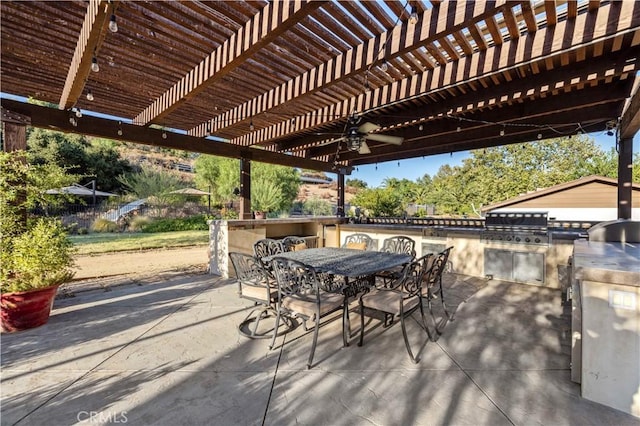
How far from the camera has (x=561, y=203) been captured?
9391 mm

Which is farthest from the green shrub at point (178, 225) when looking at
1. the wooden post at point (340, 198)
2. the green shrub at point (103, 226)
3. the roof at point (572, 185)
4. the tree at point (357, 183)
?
the tree at point (357, 183)

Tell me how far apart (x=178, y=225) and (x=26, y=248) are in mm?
11137

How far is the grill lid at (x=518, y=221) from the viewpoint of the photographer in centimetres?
462

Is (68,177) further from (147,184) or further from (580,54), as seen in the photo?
(147,184)

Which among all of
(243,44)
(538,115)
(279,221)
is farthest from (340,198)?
(243,44)

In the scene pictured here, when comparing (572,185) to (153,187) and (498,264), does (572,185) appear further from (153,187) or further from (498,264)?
(153,187)

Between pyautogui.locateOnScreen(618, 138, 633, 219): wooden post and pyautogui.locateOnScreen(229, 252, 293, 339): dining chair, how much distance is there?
17.0 feet

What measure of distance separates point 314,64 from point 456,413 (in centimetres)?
320

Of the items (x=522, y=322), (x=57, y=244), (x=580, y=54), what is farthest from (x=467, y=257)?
(x=57, y=244)

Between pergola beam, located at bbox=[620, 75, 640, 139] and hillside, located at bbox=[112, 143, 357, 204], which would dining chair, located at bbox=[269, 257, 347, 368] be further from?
hillside, located at bbox=[112, 143, 357, 204]

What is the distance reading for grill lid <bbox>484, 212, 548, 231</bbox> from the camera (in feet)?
15.2

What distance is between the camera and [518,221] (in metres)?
4.84

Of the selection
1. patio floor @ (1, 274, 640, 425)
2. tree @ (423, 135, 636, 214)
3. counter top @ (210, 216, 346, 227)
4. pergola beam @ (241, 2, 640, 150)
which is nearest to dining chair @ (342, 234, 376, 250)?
patio floor @ (1, 274, 640, 425)

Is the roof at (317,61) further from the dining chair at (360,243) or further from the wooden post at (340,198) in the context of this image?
the wooden post at (340,198)
